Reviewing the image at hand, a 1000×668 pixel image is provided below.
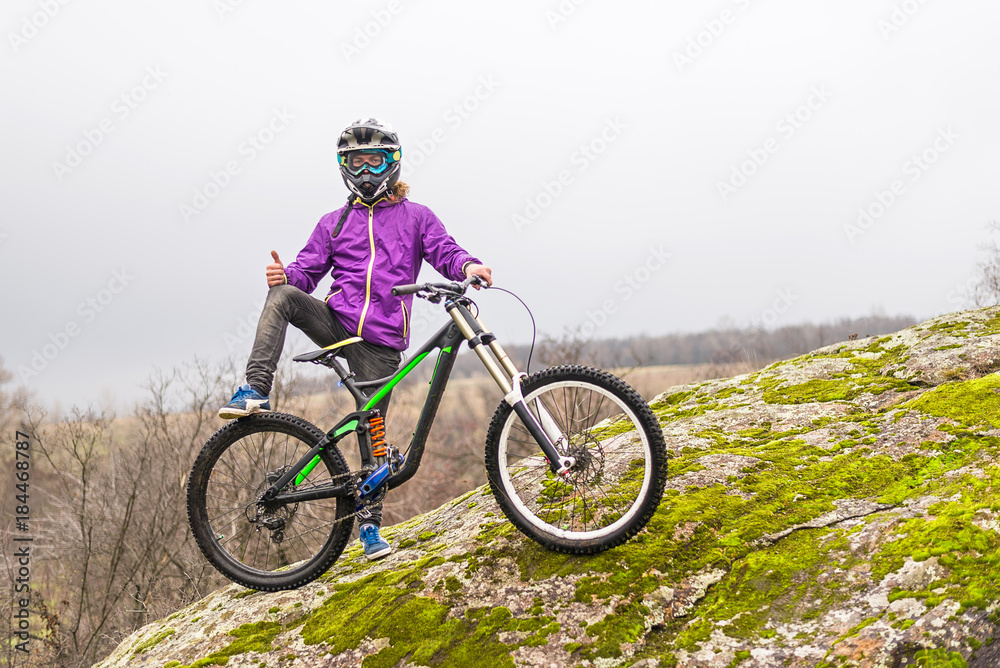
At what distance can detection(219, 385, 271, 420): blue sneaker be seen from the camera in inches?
151

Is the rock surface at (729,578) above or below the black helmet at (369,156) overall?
below

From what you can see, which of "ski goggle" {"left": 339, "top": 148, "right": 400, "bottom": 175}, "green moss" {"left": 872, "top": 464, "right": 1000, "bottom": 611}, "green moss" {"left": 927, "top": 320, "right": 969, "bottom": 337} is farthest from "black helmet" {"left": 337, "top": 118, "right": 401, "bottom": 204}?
"green moss" {"left": 927, "top": 320, "right": 969, "bottom": 337}

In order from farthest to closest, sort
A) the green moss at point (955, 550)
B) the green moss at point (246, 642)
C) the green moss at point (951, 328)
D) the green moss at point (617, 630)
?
the green moss at point (951, 328) → the green moss at point (246, 642) → the green moss at point (617, 630) → the green moss at point (955, 550)

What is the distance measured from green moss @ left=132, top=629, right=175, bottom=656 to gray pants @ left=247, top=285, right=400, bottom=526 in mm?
1334

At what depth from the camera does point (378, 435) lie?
4.08 meters

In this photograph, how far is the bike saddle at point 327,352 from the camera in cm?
402

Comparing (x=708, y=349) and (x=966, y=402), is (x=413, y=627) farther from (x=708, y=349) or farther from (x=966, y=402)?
(x=708, y=349)

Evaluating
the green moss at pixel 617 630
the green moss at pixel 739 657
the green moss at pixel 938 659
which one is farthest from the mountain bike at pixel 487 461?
the green moss at pixel 938 659

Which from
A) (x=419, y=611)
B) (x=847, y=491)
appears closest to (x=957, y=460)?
(x=847, y=491)

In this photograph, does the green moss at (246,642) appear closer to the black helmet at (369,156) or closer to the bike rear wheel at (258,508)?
the bike rear wheel at (258,508)

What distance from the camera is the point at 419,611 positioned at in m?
3.16

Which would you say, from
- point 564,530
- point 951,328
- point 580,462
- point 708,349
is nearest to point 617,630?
point 564,530

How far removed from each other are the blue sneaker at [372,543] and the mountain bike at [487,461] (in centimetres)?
18

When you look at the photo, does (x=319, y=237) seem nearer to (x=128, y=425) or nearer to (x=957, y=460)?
(x=957, y=460)
